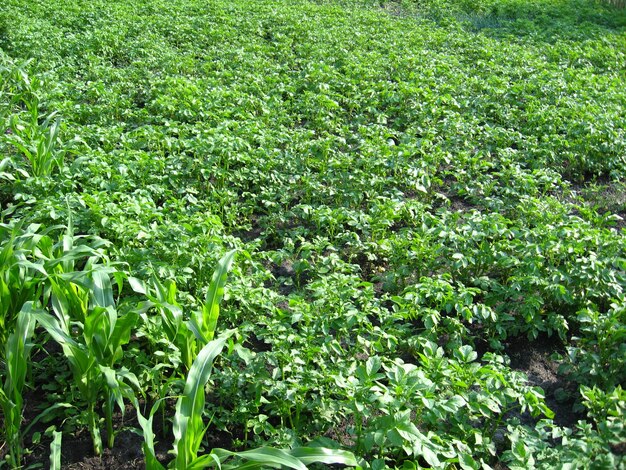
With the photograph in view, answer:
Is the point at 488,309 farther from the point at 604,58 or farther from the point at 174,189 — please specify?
the point at 604,58

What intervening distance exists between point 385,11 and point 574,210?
7.14 meters

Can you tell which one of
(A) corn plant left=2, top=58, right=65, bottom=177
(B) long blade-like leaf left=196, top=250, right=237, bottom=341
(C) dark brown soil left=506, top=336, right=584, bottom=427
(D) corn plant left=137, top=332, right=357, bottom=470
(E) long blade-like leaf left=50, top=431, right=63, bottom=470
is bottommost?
(E) long blade-like leaf left=50, top=431, right=63, bottom=470

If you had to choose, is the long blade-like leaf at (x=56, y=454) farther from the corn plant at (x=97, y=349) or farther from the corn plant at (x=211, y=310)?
the corn plant at (x=211, y=310)

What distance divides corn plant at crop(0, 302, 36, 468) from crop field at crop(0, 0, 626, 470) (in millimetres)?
11

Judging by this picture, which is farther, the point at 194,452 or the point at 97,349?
the point at 97,349

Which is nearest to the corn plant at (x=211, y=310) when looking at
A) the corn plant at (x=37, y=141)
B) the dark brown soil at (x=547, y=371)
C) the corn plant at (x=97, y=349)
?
the corn plant at (x=97, y=349)

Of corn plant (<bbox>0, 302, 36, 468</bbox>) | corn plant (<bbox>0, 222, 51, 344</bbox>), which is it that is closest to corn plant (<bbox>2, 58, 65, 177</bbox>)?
corn plant (<bbox>0, 222, 51, 344</bbox>)

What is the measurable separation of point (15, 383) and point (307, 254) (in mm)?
2145

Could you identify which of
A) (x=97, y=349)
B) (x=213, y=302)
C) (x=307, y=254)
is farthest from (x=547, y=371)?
(x=97, y=349)

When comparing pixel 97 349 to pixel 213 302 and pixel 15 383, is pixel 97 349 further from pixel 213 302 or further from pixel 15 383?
pixel 213 302

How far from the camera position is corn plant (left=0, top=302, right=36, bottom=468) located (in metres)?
2.95

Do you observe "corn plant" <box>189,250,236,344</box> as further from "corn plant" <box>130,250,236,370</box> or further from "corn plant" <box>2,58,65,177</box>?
"corn plant" <box>2,58,65,177</box>

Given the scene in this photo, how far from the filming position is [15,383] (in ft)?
9.68

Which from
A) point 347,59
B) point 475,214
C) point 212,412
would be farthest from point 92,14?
point 212,412
